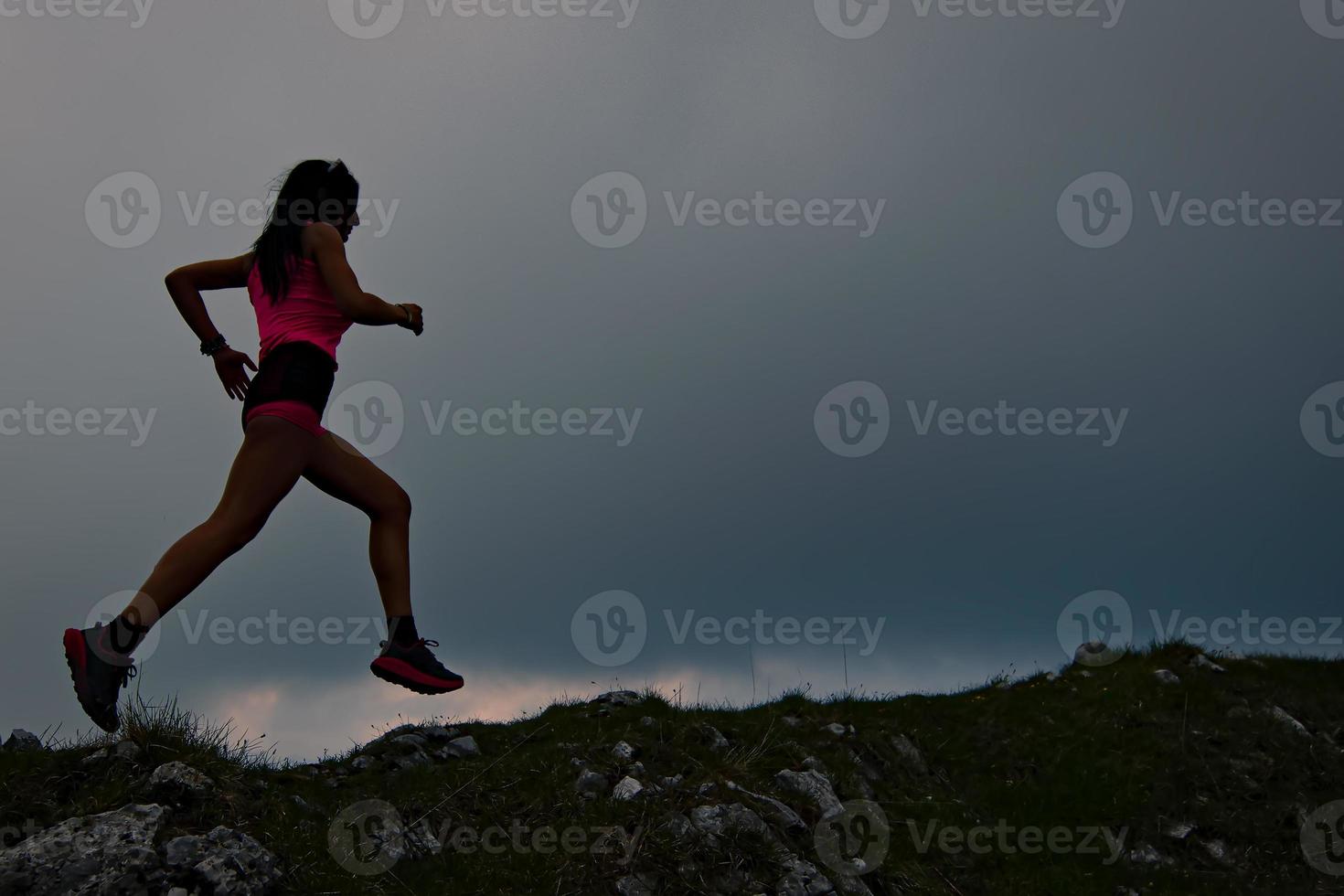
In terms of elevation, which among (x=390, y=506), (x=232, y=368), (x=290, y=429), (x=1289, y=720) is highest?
(x=232, y=368)

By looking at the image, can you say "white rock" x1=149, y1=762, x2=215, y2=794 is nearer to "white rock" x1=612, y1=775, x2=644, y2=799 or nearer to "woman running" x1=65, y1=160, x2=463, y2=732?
"woman running" x1=65, y1=160, x2=463, y2=732

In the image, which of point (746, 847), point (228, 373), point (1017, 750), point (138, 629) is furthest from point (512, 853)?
point (1017, 750)

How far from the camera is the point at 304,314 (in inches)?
229

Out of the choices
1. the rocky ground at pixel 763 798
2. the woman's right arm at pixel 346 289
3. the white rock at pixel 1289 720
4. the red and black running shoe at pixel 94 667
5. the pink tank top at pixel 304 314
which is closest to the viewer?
the red and black running shoe at pixel 94 667

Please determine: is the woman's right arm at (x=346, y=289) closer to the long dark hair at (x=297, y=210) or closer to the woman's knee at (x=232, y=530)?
the long dark hair at (x=297, y=210)

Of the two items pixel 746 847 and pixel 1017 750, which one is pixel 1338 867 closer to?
pixel 1017 750

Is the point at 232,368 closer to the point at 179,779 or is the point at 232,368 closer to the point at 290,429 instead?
the point at 290,429

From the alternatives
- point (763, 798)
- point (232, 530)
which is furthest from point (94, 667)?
point (763, 798)

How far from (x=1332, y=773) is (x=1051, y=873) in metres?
5.37

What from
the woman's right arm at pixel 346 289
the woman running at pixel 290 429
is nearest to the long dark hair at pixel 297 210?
the woman running at pixel 290 429

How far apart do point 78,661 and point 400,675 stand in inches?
72.8

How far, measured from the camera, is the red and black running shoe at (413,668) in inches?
229

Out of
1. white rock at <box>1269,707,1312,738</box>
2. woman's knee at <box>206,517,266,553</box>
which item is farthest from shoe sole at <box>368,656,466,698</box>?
white rock at <box>1269,707,1312,738</box>

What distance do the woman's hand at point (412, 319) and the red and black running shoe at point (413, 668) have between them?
2.00 m
